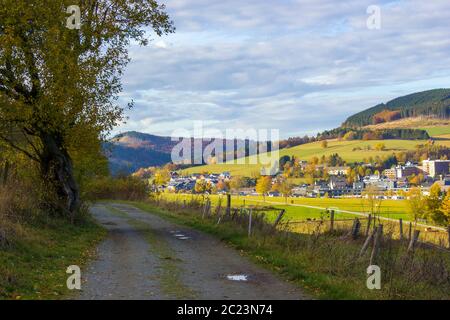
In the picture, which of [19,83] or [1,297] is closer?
[1,297]

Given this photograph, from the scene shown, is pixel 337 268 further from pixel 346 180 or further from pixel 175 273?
pixel 346 180

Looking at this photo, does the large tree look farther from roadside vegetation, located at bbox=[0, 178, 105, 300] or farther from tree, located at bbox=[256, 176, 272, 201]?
tree, located at bbox=[256, 176, 272, 201]

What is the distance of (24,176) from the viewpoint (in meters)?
27.5

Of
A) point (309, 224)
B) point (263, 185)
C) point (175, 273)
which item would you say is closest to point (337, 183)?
point (263, 185)

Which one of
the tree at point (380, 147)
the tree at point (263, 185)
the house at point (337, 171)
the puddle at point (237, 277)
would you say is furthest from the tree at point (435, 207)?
→ the puddle at point (237, 277)

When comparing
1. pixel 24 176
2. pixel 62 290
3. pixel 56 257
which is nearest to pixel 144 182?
pixel 24 176

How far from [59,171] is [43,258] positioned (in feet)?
37.7

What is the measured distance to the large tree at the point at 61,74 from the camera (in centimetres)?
2284

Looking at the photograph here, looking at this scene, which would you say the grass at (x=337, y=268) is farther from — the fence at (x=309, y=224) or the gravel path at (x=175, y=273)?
the fence at (x=309, y=224)

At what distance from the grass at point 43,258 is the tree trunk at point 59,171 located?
95.9 inches

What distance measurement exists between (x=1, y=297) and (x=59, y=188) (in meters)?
16.9

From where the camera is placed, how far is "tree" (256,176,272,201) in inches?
5438

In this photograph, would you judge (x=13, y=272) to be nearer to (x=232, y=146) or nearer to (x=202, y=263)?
(x=202, y=263)

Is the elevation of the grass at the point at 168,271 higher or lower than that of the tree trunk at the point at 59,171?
lower
